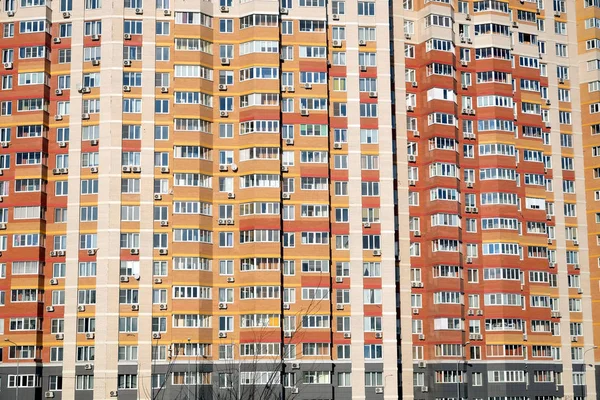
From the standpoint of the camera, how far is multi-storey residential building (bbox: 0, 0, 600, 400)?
107625 mm

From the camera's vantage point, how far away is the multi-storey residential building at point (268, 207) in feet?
353

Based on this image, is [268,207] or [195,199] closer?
[195,199]

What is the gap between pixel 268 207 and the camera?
10975 cm

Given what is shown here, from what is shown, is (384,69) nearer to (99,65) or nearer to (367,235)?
(367,235)

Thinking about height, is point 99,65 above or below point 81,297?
above

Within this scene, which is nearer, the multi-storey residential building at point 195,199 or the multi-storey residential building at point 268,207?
the multi-storey residential building at point 195,199

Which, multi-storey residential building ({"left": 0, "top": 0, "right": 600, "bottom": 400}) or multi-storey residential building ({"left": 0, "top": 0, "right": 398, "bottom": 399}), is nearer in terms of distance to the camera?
multi-storey residential building ({"left": 0, "top": 0, "right": 398, "bottom": 399})

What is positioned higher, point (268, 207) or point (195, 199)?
point (195, 199)

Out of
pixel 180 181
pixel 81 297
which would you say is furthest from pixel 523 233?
pixel 81 297

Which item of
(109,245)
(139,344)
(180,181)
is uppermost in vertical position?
(180,181)

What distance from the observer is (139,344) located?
106625 mm

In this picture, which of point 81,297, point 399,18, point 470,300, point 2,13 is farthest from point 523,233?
point 2,13

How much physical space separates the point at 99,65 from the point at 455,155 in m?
41.6

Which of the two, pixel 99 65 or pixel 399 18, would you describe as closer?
pixel 99 65
